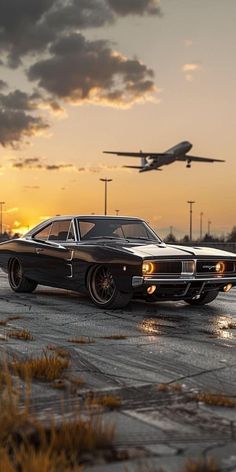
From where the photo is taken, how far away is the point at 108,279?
27.2 feet

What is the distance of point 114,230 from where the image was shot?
9.55 m

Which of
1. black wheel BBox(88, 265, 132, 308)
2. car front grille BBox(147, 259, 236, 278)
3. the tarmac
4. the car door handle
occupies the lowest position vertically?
the tarmac

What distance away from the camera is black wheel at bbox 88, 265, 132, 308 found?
26.7 feet

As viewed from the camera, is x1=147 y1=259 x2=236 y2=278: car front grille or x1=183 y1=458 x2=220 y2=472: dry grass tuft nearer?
x1=183 y1=458 x2=220 y2=472: dry grass tuft

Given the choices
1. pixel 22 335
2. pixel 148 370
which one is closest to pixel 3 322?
pixel 22 335

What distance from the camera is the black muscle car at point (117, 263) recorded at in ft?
26.0

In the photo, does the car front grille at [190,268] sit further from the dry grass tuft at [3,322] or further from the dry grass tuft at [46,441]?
the dry grass tuft at [46,441]

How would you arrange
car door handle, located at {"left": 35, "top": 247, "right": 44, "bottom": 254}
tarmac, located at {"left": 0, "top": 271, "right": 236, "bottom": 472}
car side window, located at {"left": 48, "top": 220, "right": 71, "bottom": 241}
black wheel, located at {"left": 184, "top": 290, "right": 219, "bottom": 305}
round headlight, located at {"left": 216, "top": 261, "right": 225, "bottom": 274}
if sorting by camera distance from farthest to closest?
1. car door handle, located at {"left": 35, "top": 247, "right": 44, "bottom": 254}
2. car side window, located at {"left": 48, "top": 220, "right": 71, "bottom": 241}
3. black wheel, located at {"left": 184, "top": 290, "right": 219, "bottom": 305}
4. round headlight, located at {"left": 216, "top": 261, "right": 225, "bottom": 274}
5. tarmac, located at {"left": 0, "top": 271, "right": 236, "bottom": 472}

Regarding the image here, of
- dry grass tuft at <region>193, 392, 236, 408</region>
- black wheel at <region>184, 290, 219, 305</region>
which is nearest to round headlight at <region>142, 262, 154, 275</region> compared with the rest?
black wheel at <region>184, 290, 219, 305</region>

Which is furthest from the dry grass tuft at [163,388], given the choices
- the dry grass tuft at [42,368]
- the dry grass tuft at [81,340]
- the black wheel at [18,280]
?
the black wheel at [18,280]

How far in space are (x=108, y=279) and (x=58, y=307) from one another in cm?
93

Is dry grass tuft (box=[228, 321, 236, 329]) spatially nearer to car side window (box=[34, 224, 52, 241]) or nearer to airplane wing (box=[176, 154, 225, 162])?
car side window (box=[34, 224, 52, 241])

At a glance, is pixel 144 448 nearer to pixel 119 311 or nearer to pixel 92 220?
pixel 119 311

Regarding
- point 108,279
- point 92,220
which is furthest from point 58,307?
point 92,220
